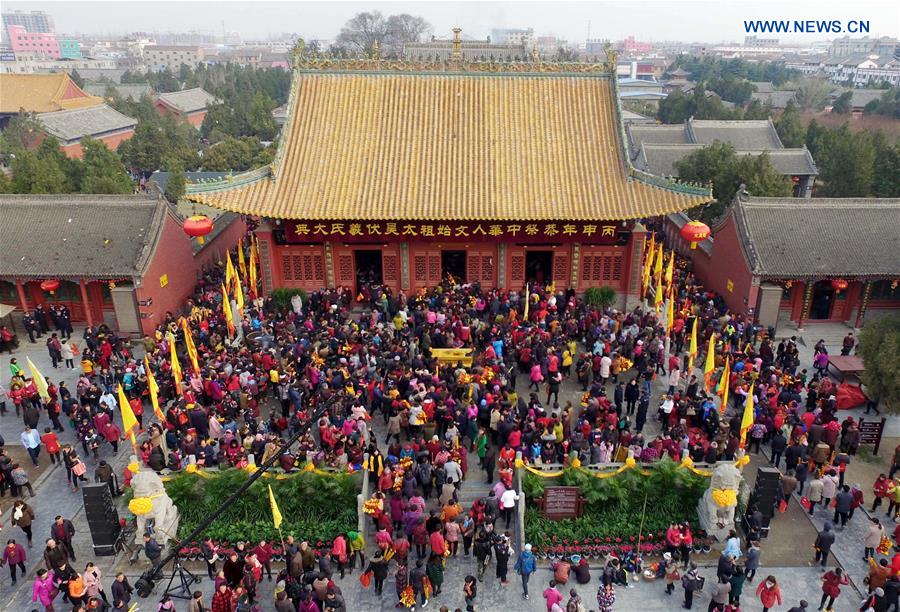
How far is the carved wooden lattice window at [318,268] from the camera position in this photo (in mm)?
25000

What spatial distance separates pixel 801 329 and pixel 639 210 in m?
8.16

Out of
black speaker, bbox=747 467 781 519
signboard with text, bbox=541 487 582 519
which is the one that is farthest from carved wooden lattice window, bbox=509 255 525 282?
black speaker, bbox=747 467 781 519

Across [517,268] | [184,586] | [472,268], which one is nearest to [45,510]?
[184,586]

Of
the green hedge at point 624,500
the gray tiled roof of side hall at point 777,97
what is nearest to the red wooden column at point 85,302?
the green hedge at point 624,500

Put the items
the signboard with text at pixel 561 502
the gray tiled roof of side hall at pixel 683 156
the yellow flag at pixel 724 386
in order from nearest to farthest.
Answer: the signboard with text at pixel 561 502 < the yellow flag at pixel 724 386 < the gray tiled roof of side hall at pixel 683 156

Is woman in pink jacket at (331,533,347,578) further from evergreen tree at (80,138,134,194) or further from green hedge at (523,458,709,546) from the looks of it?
evergreen tree at (80,138,134,194)

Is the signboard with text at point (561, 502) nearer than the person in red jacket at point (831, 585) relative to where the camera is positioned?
No

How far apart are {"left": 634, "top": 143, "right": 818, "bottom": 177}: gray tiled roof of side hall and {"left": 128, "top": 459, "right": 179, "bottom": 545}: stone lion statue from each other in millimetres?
37601

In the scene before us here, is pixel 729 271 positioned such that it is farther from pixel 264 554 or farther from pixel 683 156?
pixel 683 156

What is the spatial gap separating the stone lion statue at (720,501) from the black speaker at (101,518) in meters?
12.7

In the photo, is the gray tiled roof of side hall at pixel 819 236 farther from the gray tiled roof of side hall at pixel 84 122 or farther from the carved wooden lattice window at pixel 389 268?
the gray tiled roof of side hall at pixel 84 122

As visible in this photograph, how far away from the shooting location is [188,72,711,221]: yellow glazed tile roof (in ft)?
75.0

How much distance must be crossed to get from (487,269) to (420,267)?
8.57 ft

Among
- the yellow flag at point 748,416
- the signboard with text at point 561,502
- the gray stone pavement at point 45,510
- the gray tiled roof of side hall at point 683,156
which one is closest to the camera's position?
the gray stone pavement at point 45,510
